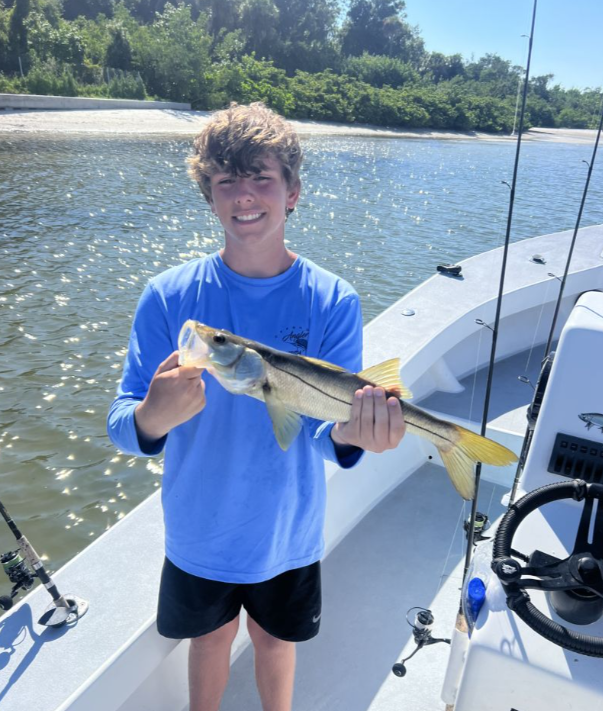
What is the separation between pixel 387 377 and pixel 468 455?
0.33m

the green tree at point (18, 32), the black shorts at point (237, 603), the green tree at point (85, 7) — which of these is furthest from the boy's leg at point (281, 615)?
the green tree at point (85, 7)

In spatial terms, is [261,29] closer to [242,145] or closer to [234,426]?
[242,145]

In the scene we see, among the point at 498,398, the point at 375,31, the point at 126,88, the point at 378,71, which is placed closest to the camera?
the point at 498,398

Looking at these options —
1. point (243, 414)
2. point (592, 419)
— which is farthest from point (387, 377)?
point (592, 419)

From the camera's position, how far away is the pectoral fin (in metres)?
1.57

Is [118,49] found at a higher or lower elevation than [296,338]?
higher

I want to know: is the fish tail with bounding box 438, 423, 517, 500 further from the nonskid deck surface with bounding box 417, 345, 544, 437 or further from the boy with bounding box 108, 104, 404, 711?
the nonskid deck surface with bounding box 417, 345, 544, 437

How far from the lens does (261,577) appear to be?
1.84 metres

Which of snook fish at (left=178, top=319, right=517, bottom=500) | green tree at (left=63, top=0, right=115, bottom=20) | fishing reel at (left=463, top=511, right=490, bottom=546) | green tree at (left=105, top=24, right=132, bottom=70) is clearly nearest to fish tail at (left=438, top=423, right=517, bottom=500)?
snook fish at (left=178, top=319, right=517, bottom=500)

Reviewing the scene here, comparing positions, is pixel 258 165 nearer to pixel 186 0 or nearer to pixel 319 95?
pixel 319 95

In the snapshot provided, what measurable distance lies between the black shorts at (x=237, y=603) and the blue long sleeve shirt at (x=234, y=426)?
0.26 feet

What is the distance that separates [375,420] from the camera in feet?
5.24

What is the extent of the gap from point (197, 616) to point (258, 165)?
1486 millimetres

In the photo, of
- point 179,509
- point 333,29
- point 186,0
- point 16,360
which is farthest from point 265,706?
point 333,29
